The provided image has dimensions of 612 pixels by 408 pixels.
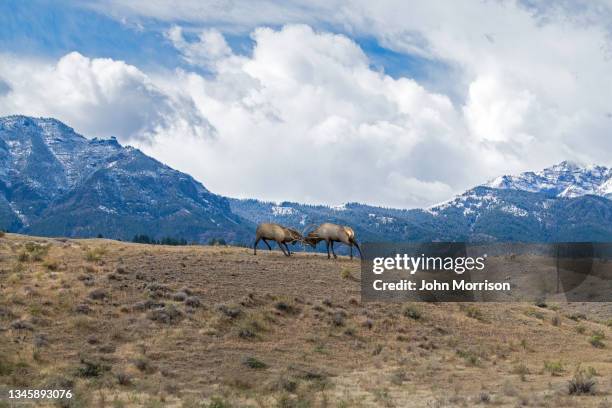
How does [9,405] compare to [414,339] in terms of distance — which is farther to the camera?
[414,339]

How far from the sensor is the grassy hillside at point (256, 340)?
25.8 m

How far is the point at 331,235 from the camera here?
49.0 meters

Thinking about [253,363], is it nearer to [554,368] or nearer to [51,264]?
[554,368]

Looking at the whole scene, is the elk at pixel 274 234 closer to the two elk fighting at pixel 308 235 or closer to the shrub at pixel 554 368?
the two elk fighting at pixel 308 235

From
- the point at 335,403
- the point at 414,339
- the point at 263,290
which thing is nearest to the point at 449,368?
the point at 414,339

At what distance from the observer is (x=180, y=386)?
2641 cm

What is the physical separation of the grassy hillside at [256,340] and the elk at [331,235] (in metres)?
1.75

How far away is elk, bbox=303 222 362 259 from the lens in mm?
48062

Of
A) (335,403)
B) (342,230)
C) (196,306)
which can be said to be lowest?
(335,403)

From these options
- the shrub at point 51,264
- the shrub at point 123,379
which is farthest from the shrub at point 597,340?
the shrub at point 51,264

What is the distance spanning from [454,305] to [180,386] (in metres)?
23.3

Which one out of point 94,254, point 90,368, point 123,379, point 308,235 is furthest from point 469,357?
point 94,254

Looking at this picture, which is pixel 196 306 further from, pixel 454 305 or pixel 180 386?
pixel 454 305

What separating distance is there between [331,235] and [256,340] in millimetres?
17016
